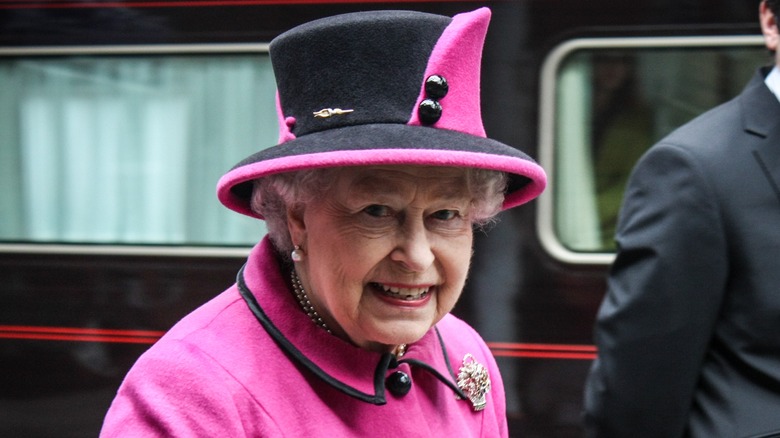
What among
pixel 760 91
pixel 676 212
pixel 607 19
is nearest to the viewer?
pixel 676 212

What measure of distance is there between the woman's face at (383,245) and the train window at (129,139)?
2318 millimetres

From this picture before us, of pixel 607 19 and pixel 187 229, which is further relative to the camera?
pixel 187 229

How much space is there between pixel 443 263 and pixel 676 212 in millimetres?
643

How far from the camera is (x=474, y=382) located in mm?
1717

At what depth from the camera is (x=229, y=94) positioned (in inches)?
148

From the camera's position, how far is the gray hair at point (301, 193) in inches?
56.9

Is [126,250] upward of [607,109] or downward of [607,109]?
downward

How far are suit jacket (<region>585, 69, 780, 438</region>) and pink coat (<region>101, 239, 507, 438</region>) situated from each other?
18.1 inches

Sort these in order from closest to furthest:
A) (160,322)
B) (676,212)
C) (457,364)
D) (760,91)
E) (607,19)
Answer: (457,364)
(676,212)
(760,91)
(607,19)
(160,322)

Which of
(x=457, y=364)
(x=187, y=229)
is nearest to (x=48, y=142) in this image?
(x=187, y=229)

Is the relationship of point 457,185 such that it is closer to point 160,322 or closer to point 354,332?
point 354,332

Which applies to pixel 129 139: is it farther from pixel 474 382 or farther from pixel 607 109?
pixel 474 382

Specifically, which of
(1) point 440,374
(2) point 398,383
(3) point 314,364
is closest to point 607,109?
(1) point 440,374

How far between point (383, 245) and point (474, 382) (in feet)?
1.42
